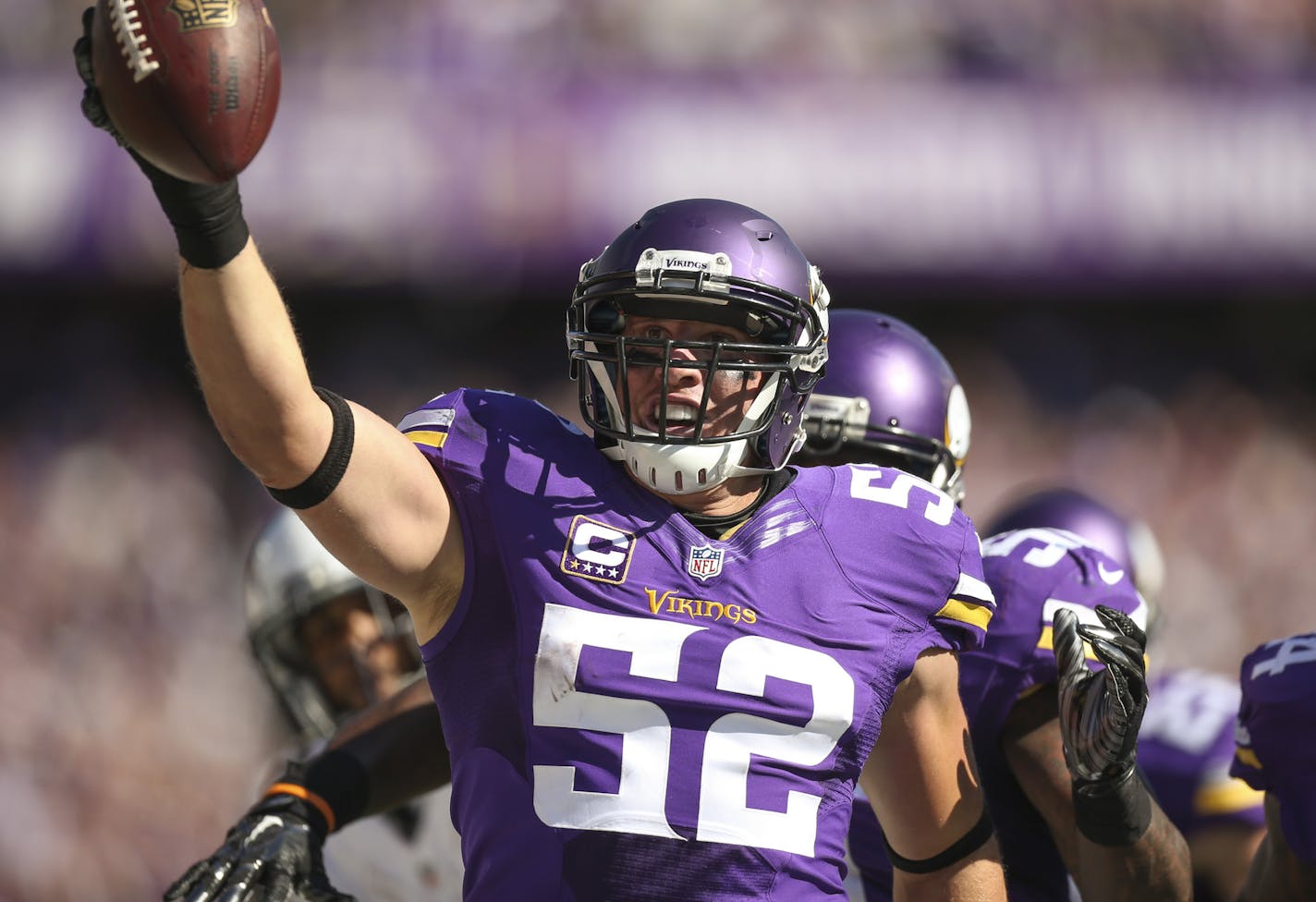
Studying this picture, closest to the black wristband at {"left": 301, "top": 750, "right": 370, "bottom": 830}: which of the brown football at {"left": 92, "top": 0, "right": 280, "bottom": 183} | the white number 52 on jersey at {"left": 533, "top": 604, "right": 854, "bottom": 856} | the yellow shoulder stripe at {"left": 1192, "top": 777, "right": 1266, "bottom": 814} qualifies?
the white number 52 on jersey at {"left": 533, "top": 604, "right": 854, "bottom": 856}

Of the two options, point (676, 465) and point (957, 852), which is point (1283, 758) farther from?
point (676, 465)

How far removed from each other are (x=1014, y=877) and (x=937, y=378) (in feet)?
3.44

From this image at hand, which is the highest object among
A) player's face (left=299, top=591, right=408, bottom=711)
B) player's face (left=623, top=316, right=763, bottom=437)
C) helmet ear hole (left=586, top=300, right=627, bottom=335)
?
helmet ear hole (left=586, top=300, right=627, bottom=335)

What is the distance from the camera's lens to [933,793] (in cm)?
253

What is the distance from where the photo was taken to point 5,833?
→ 859 cm

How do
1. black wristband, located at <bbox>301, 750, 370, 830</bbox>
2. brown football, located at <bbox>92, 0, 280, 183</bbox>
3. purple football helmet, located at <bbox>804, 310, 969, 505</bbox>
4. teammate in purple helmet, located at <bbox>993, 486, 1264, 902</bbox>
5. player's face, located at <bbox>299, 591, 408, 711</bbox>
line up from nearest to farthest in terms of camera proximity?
brown football, located at <bbox>92, 0, 280, 183</bbox> → black wristband, located at <bbox>301, 750, 370, 830</bbox> → purple football helmet, located at <bbox>804, 310, 969, 505</bbox> → teammate in purple helmet, located at <bbox>993, 486, 1264, 902</bbox> → player's face, located at <bbox>299, 591, 408, 711</bbox>

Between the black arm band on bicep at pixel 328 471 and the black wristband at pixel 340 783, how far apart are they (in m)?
1.08

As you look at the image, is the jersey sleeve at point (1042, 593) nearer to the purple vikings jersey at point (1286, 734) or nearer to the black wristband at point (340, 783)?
the purple vikings jersey at point (1286, 734)

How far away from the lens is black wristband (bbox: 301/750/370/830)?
2.97m

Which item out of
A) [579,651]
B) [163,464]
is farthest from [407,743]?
[163,464]

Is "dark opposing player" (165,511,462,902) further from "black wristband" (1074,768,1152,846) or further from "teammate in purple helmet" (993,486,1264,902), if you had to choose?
"teammate in purple helmet" (993,486,1264,902)

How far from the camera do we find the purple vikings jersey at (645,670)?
86.9 inches

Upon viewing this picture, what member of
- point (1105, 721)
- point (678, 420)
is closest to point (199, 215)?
point (678, 420)

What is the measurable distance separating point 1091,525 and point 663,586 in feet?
7.33
